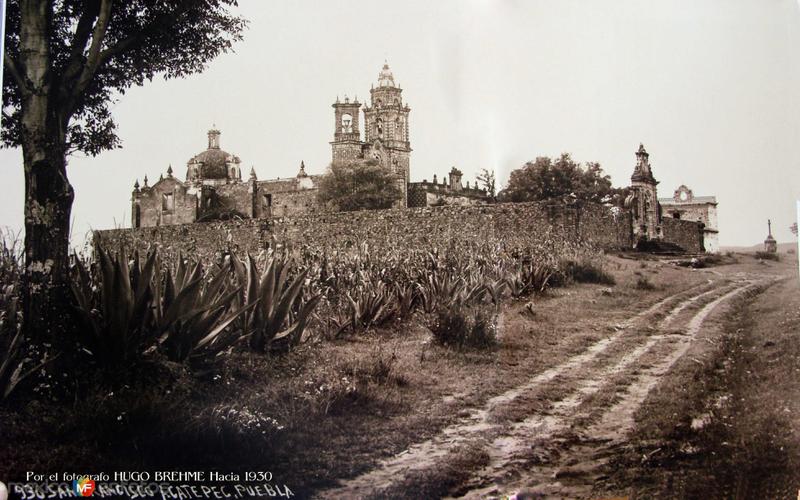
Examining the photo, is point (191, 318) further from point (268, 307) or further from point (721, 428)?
point (721, 428)

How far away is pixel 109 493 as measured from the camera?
2.52m

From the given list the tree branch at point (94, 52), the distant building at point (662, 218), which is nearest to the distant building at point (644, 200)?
the distant building at point (662, 218)

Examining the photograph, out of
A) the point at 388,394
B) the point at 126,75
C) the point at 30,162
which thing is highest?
the point at 126,75

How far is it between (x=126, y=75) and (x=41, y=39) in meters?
0.42

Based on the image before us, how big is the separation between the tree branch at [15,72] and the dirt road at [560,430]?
2332mm

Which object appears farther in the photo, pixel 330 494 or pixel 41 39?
pixel 41 39

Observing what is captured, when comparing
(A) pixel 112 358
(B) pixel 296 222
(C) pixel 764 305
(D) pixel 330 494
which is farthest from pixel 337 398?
(B) pixel 296 222

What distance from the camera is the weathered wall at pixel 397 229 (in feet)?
13.3

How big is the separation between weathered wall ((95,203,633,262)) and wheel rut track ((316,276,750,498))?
169cm

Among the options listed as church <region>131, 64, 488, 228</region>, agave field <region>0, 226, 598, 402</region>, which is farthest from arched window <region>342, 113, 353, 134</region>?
agave field <region>0, 226, 598, 402</region>

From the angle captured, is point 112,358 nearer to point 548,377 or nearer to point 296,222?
point 548,377

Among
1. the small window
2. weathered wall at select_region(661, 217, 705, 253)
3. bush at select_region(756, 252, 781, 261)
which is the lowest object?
bush at select_region(756, 252, 781, 261)

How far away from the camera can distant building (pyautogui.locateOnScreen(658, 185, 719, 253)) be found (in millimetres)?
4527

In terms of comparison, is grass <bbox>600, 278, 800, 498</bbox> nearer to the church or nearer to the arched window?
the church
